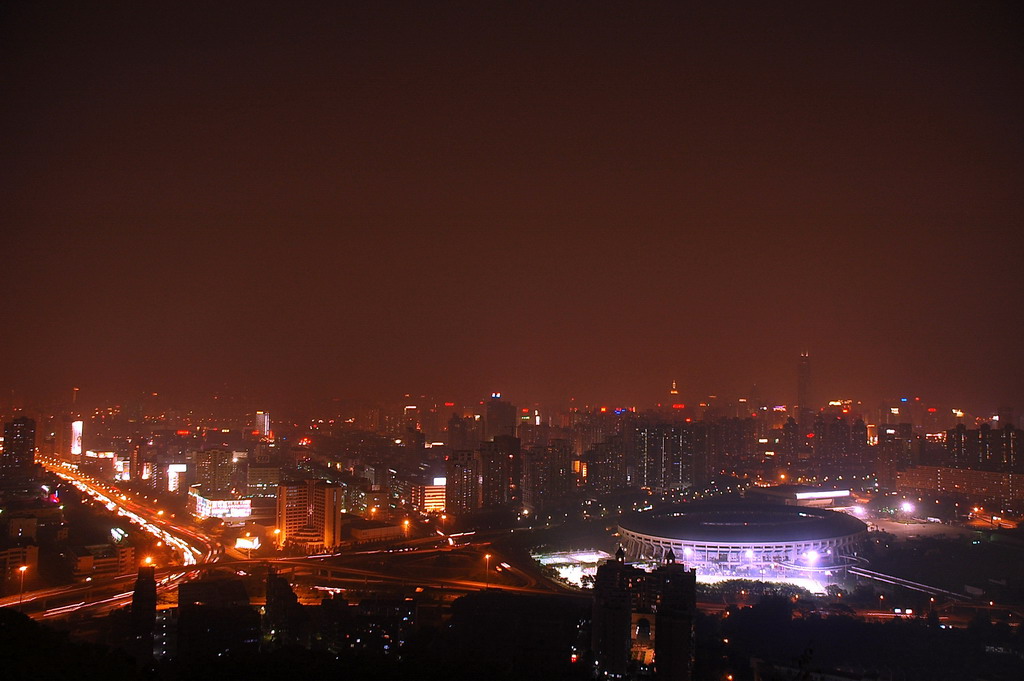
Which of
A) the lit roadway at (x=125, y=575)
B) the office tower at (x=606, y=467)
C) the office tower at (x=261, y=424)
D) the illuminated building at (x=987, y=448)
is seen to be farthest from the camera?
the office tower at (x=261, y=424)

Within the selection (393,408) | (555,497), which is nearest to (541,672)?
(555,497)

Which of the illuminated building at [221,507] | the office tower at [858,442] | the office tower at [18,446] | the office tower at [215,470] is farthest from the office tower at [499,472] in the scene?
the office tower at [858,442]

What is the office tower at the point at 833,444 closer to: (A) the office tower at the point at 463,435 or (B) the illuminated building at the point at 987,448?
(B) the illuminated building at the point at 987,448

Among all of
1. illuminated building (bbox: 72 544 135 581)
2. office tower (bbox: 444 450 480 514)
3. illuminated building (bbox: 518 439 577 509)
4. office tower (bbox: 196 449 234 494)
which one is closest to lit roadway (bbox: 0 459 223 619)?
illuminated building (bbox: 72 544 135 581)

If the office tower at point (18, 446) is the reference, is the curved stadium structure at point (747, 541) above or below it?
below

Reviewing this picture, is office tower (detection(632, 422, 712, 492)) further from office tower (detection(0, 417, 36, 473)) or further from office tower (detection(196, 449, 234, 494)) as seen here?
office tower (detection(0, 417, 36, 473))

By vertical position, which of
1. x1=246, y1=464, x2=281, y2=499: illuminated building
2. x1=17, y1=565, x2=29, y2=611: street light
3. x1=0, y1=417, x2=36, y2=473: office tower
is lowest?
x1=17, y1=565, x2=29, y2=611: street light

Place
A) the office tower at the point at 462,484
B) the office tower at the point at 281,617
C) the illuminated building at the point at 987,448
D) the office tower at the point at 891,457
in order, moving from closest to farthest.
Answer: the office tower at the point at 281,617 → the office tower at the point at 462,484 → the illuminated building at the point at 987,448 → the office tower at the point at 891,457

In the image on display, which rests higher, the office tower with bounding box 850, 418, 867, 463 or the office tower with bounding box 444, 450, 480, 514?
the office tower with bounding box 850, 418, 867, 463
